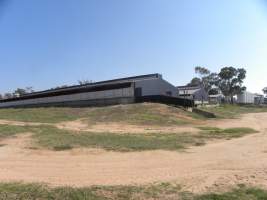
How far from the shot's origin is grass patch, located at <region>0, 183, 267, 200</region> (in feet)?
23.0

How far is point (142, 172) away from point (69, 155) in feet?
12.6

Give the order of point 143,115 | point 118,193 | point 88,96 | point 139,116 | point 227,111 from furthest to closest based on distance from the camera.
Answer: point 227,111 → point 88,96 → point 143,115 → point 139,116 → point 118,193

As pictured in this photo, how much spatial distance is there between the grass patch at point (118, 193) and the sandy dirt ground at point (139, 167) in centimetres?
45

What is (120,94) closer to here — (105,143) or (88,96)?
(88,96)

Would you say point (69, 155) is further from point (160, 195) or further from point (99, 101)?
point (99, 101)

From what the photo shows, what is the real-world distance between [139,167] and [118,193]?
2.82 metres

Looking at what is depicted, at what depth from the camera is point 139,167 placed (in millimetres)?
10070

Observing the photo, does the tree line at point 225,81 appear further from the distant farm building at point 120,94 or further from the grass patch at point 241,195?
the grass patch at point 241,195

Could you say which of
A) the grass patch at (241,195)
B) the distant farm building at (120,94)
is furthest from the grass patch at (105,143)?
the distant farm building at (120,94)

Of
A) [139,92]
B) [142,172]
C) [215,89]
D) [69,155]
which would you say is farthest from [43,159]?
[215,89]

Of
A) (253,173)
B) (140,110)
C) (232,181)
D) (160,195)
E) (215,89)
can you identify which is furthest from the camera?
(215,89)

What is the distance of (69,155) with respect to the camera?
40.1 ft

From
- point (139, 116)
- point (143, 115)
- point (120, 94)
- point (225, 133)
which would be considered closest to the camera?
point (225, 133)

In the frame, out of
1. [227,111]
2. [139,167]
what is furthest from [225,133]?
[227,111]
